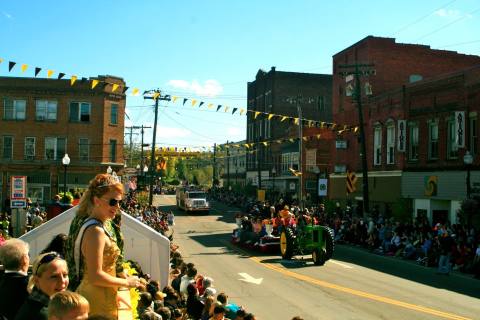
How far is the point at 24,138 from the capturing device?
1932 inches

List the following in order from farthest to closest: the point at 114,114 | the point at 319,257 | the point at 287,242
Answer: the point at 114,114
the point at 287,242
the point at 319,257

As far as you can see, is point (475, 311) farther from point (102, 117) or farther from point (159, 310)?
point (102, 117)

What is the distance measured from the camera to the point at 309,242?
22.8m

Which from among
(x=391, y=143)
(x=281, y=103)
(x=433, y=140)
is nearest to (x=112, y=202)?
(x=433, y=140)

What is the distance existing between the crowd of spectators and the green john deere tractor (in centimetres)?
63

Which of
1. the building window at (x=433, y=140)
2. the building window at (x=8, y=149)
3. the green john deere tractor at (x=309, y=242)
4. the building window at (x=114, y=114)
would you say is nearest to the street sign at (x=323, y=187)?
the building window at (x=433, y=140)

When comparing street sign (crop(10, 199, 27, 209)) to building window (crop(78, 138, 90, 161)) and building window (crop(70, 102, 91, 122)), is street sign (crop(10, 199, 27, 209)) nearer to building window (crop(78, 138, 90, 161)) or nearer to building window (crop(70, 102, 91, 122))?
building window (crop(78, 138, 90, 161))

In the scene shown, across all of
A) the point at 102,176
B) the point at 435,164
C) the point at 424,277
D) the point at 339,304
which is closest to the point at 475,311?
the point at 339,304

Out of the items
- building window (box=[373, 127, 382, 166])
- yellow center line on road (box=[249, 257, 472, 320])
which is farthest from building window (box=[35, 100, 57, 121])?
yellow center line on road (box=[249, 257, 472, 320])

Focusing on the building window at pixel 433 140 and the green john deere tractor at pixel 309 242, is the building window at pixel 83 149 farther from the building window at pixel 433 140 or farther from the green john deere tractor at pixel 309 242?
the green john deere tractor at pixel 309 242

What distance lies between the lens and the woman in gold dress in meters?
4.72

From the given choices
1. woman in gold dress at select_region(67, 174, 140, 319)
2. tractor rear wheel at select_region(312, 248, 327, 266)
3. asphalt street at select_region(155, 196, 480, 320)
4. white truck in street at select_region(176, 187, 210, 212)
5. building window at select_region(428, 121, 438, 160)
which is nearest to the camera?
woman in gold dress at select_region(67, 174, 140, 319)

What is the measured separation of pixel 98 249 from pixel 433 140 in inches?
1209

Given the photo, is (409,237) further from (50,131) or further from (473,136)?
(50,131)
